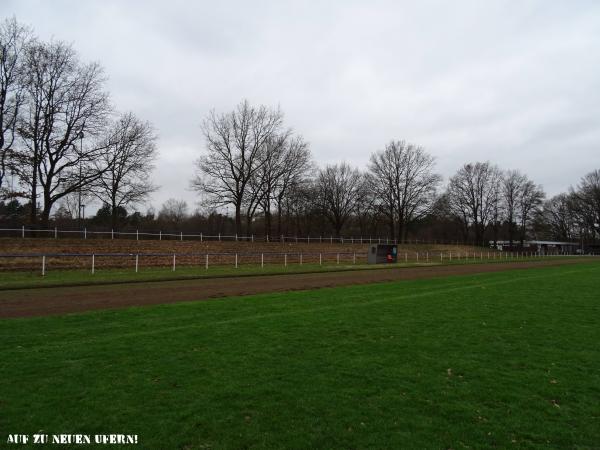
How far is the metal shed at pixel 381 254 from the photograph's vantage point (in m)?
40.2

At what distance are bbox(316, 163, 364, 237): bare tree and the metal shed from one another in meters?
32.8

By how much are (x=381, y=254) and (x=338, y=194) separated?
36871 mm

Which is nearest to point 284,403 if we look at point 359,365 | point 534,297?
point 359,365

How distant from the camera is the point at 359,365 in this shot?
6.14 m

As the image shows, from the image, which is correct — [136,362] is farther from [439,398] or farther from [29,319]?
[29,319]

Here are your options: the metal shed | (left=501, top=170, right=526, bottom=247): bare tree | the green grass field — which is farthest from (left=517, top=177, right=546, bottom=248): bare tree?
the green grass field

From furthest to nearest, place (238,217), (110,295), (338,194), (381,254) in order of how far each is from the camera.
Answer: (338,194), (238,217), (381,254), (110,295)

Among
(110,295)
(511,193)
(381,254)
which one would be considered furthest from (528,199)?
(110,295)

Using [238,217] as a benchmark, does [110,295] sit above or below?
below

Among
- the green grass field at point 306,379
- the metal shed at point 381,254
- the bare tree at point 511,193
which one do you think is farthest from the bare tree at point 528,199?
the green grass field at point 306,379

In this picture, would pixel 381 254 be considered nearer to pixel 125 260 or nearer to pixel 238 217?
pixel 238 217

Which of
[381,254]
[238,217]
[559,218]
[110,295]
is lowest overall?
[110,295]

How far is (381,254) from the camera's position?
41.1 m

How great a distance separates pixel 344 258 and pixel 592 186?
80.6m
